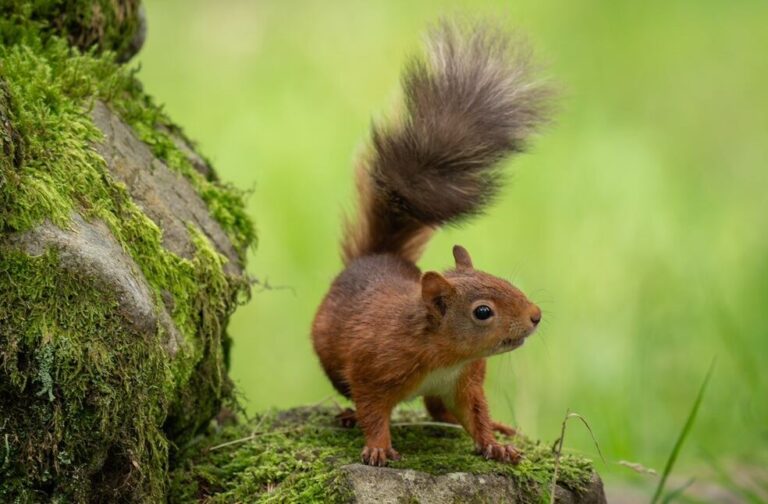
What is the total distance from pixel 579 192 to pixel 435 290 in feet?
13.4

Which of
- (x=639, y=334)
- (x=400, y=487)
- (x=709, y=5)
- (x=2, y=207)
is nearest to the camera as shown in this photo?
(x=2, y=207)

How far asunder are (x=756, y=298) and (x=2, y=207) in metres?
4.38

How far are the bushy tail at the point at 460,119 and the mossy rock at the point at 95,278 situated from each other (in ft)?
2.15

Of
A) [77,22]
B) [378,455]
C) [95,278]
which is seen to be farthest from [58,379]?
[77,22]

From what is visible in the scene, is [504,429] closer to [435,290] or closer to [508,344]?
[508,344]

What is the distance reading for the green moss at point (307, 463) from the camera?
3238 millimetres

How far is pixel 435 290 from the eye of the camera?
3.39 meters

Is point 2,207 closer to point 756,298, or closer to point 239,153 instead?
point 756,298

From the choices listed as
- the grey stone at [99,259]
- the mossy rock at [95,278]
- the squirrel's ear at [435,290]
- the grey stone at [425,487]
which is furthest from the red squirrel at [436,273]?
the grey stone at [99,259]

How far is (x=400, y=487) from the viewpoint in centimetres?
311

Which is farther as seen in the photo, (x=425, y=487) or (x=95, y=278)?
(x=425, y=487)

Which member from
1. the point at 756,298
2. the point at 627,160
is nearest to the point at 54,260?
the point at 756,298

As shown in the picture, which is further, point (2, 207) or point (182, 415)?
point (182, 415)

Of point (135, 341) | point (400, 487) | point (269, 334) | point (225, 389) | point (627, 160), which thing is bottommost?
point (400, 487)
